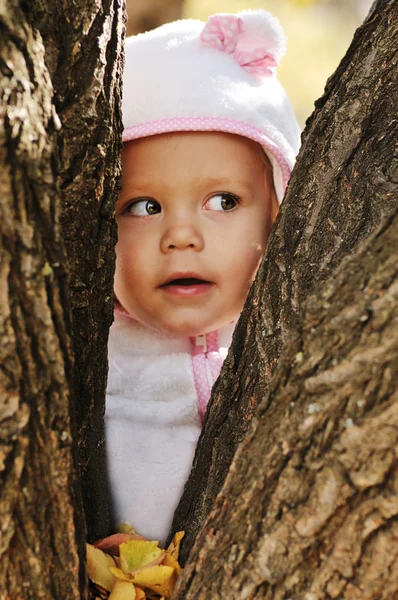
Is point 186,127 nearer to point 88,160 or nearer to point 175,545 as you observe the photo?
point 88,160

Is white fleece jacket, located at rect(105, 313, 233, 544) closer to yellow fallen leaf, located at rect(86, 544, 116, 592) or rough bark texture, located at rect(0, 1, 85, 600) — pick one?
yellow fallen leaf, located at rect(86, 544, 116, 592)

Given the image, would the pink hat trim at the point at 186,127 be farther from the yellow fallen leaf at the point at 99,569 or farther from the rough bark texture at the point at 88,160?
the yellow fallen leaf at the point at 99,569

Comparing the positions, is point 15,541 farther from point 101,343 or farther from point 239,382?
point 239,382

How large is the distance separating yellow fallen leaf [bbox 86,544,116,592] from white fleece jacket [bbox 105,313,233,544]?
31 centimetres

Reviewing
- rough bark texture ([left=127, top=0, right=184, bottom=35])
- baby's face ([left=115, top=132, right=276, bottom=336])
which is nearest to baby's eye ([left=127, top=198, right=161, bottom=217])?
baby's face ([left=115, top=132, right=276, bottom=336])

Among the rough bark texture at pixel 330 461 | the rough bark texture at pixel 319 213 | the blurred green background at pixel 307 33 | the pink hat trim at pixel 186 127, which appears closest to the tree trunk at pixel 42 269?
the rough bark texture at pixel 330 461

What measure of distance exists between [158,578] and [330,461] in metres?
0.48

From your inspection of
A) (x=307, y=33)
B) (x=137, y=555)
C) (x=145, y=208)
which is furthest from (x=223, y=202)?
(x=307, y=33)

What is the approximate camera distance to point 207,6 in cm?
711

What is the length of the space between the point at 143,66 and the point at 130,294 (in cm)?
49

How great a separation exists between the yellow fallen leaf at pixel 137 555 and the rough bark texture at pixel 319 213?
75 mm

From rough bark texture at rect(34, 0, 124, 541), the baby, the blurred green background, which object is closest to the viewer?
rough bark texture at rect(34, 0, 124, 541)

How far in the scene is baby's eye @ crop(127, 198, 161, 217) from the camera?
1602mm

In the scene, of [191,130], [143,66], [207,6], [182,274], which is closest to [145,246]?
[182,274]
